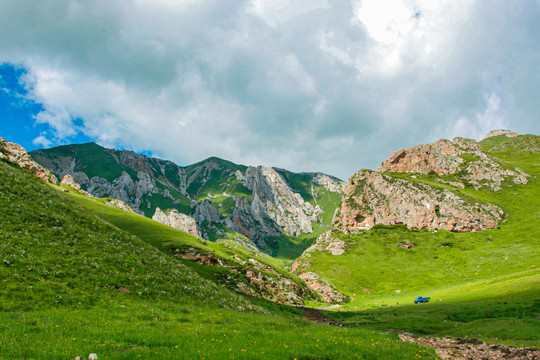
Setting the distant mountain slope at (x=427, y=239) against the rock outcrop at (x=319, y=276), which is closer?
the rock outcrop at (x=319, y=276)

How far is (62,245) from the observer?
24.6m

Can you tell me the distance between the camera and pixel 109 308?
60.3 feet

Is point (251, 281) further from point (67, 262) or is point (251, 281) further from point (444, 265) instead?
point (444, 265)

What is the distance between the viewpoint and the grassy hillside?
188 feet

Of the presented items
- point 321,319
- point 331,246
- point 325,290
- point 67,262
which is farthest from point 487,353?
point 331,246

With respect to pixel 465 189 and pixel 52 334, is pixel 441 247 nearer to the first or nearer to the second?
pixel 465 189

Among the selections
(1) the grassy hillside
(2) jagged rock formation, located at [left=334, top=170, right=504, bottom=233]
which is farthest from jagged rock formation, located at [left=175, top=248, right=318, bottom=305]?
(2) jagged rock formation, located at [left=334, top=170, right=504, bottom=233]

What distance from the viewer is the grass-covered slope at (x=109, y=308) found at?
12.1m

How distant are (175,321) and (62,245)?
1575 cm

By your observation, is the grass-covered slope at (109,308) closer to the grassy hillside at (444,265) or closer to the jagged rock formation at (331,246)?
the grassy hillside at (444,265)

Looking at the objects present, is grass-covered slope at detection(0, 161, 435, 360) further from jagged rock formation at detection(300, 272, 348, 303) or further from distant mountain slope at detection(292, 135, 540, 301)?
distant mountain slope at detection(292, 135, 540, 301)

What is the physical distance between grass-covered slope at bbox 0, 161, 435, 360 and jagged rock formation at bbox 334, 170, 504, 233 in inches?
6884

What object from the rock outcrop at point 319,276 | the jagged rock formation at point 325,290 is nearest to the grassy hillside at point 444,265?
the rock outcrop at point 319,276

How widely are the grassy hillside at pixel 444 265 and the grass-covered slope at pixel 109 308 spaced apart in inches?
1214
